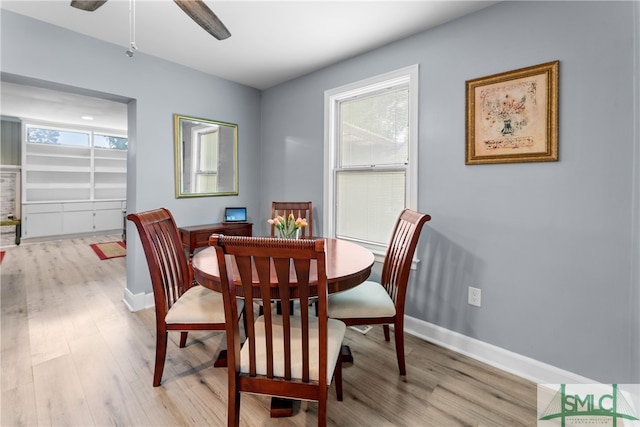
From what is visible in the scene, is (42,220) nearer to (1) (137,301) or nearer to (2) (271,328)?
(1) (137,301)

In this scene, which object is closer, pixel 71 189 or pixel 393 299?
pixel 393 299

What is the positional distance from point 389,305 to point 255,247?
1.12 meters

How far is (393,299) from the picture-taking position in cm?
200

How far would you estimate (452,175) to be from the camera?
2.26 metres

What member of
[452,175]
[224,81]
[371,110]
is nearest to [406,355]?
[452,175]

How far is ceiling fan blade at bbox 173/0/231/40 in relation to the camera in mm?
1517

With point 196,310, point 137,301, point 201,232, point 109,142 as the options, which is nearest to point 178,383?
point 196,310

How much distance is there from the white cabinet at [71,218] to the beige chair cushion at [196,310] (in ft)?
20.7

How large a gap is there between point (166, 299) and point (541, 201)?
2.40 m

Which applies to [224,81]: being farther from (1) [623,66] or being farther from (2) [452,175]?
(1) [623,66]

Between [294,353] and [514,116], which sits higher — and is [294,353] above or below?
below

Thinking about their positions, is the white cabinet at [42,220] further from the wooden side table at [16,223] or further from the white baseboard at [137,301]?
the white baseboard at [137,301]

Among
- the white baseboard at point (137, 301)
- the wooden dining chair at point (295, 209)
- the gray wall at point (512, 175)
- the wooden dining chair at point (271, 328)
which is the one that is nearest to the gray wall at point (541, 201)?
the gray wall at point (512, 175)

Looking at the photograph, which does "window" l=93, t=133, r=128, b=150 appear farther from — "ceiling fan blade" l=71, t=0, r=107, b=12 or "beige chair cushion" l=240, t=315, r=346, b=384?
"beige chair cushion" l=240, t=315, r=346, b=384
